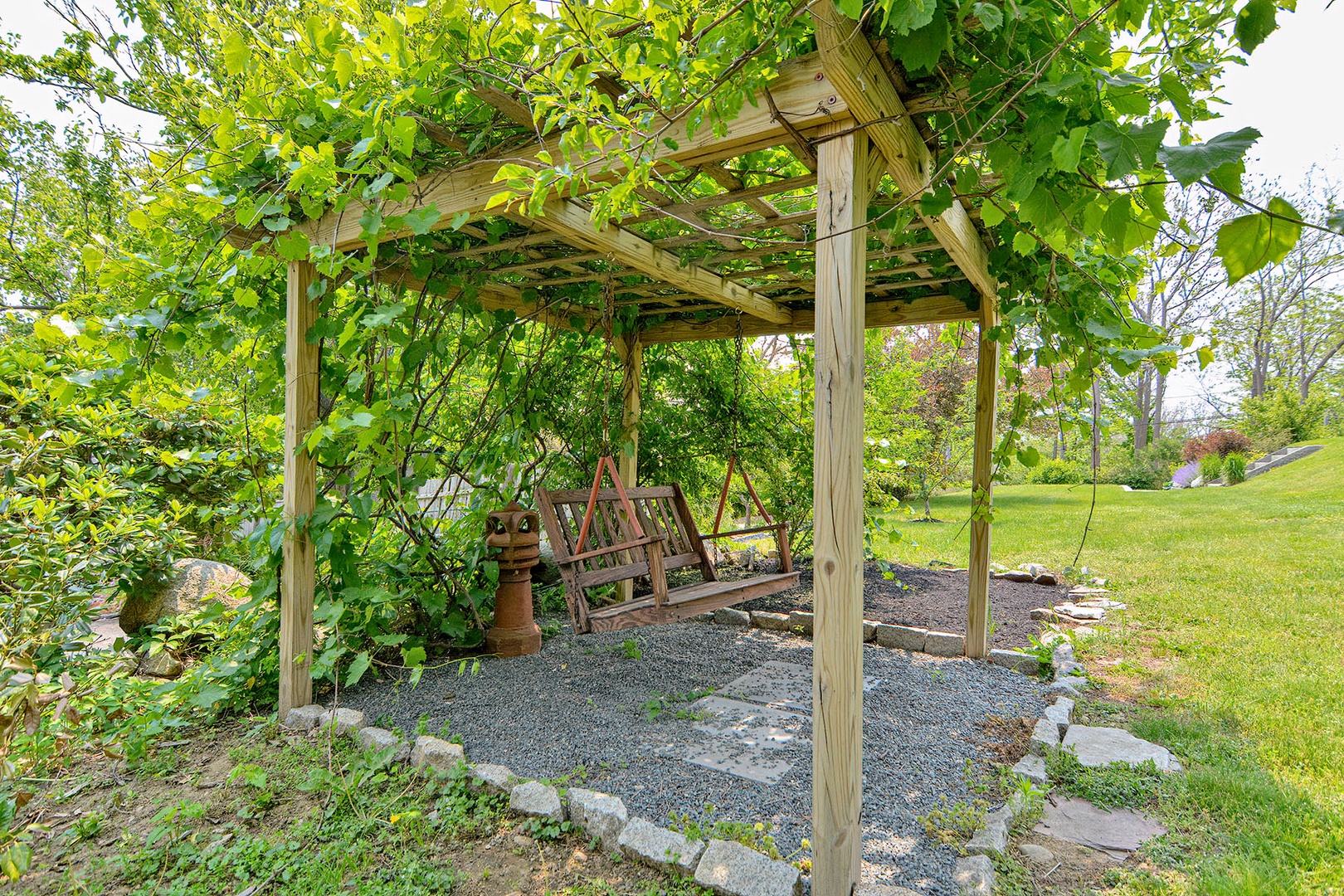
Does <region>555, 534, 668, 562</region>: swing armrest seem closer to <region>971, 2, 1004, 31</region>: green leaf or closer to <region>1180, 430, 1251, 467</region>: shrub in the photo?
<region>971, 2, 1004, 31</region>: green leaf

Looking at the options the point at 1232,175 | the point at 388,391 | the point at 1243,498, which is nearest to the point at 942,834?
the point at 1232,175

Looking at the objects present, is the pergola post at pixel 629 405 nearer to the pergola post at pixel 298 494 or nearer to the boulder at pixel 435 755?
the pergola post at pixel 298 494

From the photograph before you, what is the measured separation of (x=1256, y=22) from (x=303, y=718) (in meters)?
3.28

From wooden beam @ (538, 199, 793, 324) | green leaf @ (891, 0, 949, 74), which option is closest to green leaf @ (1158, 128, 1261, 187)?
green leaf @ (891, 0, 949, 74)

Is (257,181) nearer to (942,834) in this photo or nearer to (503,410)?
(503,410)

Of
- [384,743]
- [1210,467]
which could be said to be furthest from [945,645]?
[1210,467]

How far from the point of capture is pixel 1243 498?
31.8 feet

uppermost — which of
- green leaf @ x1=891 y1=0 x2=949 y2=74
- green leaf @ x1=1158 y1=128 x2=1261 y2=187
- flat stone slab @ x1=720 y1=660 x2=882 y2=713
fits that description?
green leaf @ x1=891 y1=0 x2=949 y2=74

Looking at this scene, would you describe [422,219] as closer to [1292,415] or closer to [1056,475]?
[1056,475]

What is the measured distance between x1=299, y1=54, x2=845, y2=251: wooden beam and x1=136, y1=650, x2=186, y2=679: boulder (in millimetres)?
2325

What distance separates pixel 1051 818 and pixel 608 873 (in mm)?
1397

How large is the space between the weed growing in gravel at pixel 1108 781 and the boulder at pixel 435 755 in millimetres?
2086

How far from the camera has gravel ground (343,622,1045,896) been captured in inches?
80.7

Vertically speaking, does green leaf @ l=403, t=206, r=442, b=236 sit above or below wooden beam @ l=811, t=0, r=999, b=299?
below
